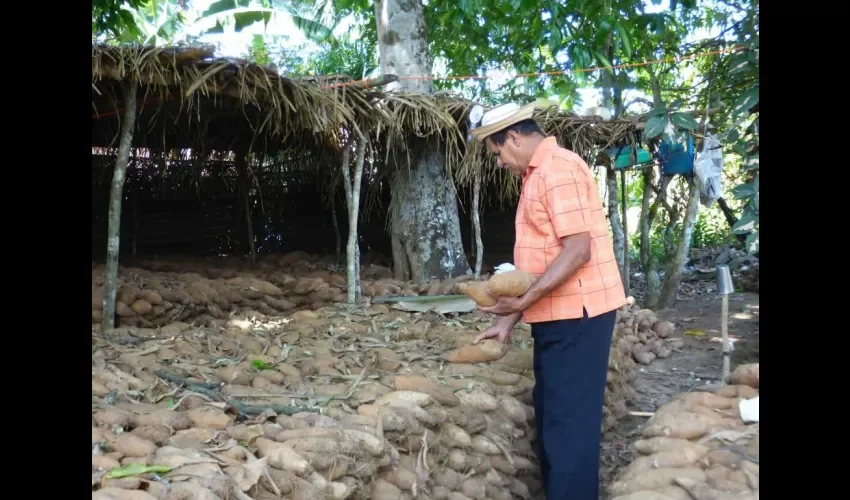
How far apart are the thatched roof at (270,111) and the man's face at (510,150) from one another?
2153 mm

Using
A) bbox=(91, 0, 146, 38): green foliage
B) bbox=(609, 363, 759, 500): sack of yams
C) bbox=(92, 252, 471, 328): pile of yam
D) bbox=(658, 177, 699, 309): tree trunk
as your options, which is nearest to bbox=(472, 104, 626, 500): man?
bbox=(609, 363, 759, 500): sack of yams

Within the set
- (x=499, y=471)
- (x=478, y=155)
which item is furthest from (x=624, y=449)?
(x=478, y=155)

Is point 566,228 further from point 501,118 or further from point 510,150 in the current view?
point 501,118

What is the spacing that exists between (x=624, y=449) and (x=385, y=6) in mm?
4859

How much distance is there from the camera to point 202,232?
775 cm

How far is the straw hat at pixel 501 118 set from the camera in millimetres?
2588

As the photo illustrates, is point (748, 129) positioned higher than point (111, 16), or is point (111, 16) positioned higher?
point (111, 16)

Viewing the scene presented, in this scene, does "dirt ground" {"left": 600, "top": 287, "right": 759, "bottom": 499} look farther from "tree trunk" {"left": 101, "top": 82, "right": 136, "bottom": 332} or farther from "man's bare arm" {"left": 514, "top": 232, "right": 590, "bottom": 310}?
"tree trunk" {"left": 101, "top": 82, "right": 136, "bottom": 332}

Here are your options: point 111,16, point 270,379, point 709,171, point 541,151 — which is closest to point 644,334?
point 709,171

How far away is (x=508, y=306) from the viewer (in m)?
2.58

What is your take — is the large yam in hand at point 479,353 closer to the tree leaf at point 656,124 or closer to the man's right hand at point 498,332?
the man's right hand at point 498,332

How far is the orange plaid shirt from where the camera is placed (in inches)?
96.0

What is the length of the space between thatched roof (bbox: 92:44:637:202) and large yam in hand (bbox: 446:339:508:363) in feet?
6.81
